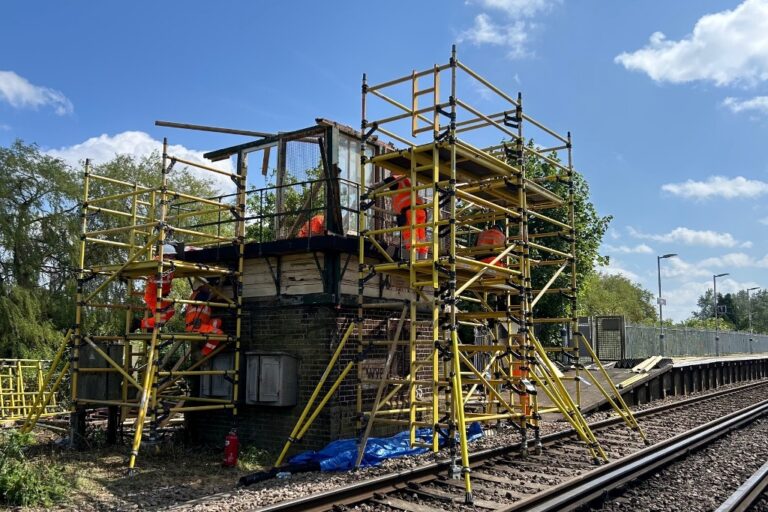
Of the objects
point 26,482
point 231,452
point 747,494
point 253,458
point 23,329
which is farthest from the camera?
point 23,329

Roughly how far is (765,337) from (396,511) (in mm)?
57521

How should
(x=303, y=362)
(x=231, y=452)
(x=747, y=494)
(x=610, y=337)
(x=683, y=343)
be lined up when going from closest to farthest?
(x=747, y=494) → (x=231, y=452) → (x=303, y=362) → (x=610, y=337) → (x=683, y=343)

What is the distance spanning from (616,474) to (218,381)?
6.81 metres

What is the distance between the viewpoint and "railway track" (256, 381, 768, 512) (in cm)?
711

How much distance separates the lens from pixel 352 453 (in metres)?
9.16

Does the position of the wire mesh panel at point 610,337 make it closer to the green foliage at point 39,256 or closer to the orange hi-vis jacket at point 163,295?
the green foliage at point 39,256

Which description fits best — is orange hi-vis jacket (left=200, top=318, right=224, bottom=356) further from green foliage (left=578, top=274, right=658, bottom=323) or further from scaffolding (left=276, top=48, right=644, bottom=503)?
green foliage (left=578, top=274, right=658, bottom=323)

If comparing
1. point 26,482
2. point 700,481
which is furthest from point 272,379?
point 700,481

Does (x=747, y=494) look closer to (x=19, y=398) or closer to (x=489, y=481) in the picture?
(x=489, y=481)

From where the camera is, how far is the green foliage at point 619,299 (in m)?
63.8

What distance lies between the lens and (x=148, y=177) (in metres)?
29.8

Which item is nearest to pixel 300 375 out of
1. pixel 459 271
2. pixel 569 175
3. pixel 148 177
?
pixel 459 271

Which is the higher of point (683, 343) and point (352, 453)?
point (683, 343)

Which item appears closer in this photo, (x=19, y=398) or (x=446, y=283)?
(x=446, y=283)
